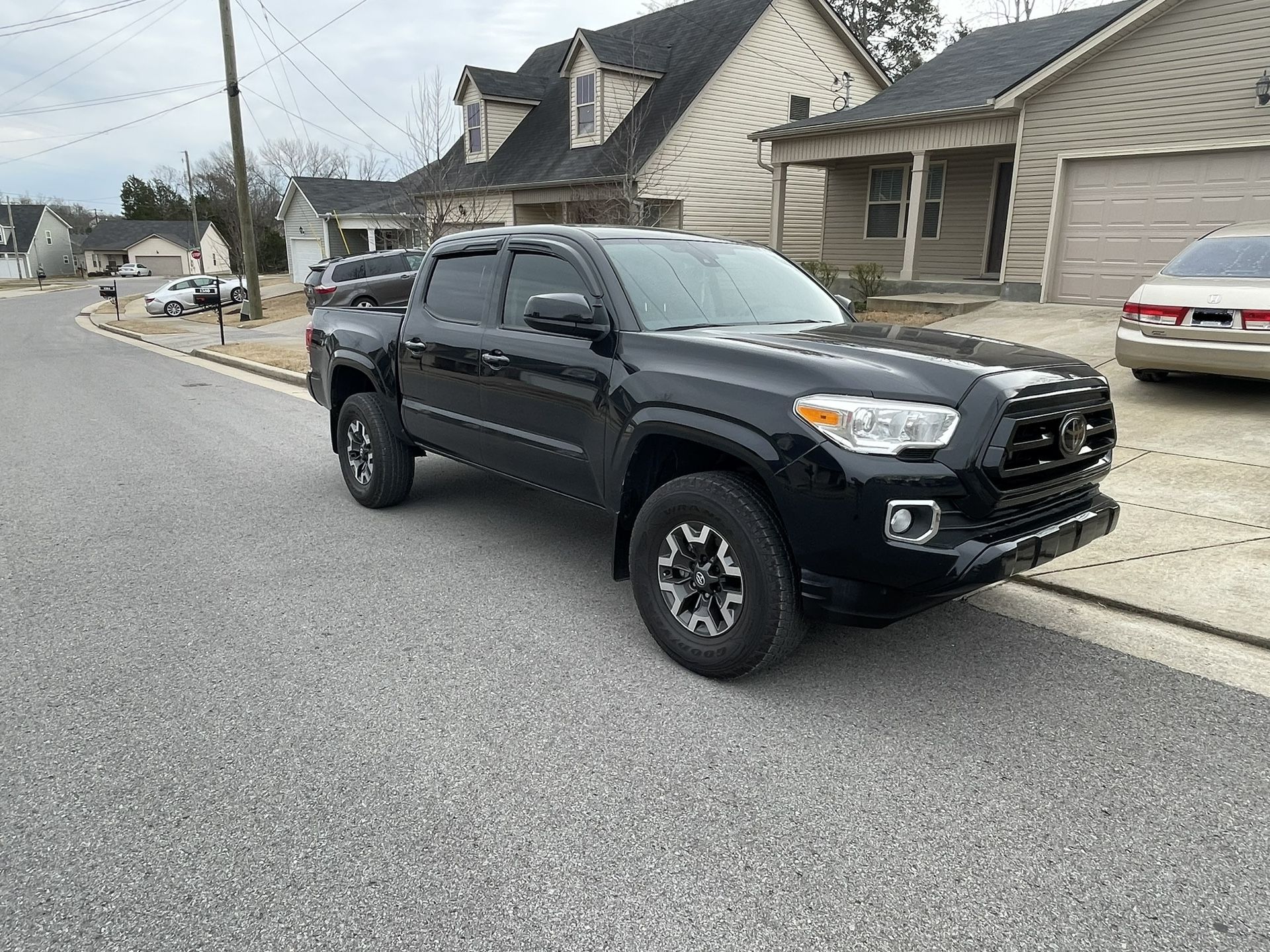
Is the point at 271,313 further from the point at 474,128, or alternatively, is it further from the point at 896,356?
the point at 896,356

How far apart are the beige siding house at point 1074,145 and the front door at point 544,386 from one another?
1164cm

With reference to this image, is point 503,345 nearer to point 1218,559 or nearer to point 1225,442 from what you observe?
point 1218,559

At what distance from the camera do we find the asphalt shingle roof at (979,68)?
15852 millimetres

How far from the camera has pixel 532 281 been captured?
4766mm

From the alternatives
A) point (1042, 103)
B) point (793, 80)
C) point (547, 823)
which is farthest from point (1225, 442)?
point (793, 80)

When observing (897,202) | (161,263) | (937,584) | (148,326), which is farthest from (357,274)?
(161,263)

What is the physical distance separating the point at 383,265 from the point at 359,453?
572 inches

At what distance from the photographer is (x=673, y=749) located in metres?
3.14

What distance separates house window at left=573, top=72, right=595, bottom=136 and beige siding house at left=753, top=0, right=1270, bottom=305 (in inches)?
290

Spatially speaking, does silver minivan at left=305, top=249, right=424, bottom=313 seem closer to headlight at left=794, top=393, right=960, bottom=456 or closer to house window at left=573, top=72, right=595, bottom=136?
house window at left=573, top=72, right=595, bottom=136

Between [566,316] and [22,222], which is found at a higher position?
[22,222]

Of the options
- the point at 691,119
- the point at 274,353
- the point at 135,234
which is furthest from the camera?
the point at 135,234

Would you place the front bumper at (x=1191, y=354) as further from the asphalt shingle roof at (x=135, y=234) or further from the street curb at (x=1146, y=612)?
the asphalt shingle roof at (x=135, y=234)

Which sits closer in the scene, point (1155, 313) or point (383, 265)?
point (1155, 313)
